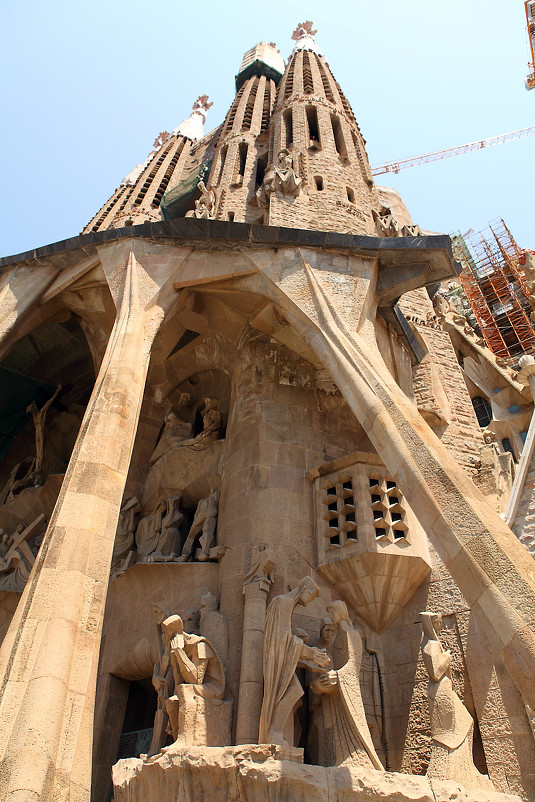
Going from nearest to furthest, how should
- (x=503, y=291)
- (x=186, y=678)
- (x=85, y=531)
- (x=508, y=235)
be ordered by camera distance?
(x=85, y=531) → (x=186, y=678) → (x=503, y=291) → (x=508, y=235)

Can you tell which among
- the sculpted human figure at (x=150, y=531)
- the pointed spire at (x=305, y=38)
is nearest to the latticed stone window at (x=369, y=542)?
the sculpted human figure at (x=150, y=531)

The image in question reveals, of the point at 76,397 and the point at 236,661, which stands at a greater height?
the point at 76,397

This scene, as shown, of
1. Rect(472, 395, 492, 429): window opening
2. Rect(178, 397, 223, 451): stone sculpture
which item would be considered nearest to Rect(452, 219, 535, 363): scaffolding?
Rect(472, 395, 492, 429): window opening

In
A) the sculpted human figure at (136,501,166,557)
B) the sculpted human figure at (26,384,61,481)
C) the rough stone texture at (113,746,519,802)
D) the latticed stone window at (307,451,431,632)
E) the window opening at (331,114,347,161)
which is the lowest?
the rough stone texture at (113,746,519,802)

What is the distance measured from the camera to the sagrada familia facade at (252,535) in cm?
431

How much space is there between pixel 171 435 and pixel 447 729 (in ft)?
18.7

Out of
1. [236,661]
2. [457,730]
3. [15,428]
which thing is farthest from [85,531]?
[15,428]

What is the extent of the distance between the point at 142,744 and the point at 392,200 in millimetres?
19727

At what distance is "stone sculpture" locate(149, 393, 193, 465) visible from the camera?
9.34m

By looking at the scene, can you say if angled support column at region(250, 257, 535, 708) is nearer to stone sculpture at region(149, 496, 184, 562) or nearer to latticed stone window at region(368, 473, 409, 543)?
latticed stone window at region(368, 473, 409, 543)

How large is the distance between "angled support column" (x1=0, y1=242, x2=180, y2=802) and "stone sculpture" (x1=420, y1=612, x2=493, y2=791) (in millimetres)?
2747

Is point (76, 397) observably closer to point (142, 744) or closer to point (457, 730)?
point (142, 744)

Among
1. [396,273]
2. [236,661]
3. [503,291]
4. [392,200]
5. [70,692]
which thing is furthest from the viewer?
[503,291]

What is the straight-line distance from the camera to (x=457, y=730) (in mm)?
5020
